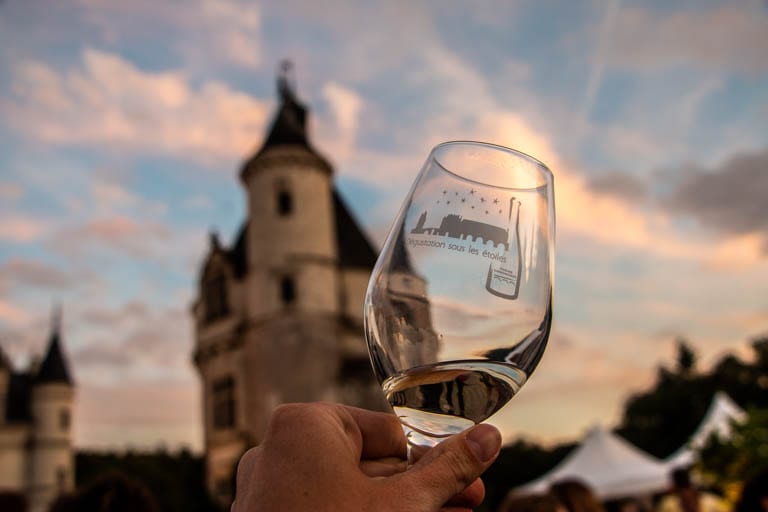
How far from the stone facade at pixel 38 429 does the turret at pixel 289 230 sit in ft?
49.2

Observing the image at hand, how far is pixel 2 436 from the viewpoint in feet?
123

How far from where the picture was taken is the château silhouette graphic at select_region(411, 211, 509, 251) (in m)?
1.18

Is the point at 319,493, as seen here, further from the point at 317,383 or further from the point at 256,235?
the point at 256,235

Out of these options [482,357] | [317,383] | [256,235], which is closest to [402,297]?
[482,357]

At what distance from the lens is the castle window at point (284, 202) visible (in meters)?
29.5

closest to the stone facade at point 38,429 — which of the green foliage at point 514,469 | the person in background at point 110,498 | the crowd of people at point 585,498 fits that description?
the green foliage at point 514,469

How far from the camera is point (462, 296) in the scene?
1.16 m

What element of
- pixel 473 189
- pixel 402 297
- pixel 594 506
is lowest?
pixel 594 506

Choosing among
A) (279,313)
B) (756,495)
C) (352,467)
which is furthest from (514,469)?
(352,467)

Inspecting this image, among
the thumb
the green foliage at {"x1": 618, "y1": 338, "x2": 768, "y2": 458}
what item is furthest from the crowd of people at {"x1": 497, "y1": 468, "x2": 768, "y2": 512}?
the green foliage at {"x1": 618, "y1": 338, "x2": 768, "y2": 458}

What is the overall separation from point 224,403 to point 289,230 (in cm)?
665

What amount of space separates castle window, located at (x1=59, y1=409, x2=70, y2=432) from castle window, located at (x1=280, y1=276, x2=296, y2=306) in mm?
16417

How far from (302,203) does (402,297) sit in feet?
93.6

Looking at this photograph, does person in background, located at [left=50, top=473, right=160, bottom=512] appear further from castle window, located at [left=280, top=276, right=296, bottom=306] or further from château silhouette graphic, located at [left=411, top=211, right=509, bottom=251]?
castle window, located at [left=280, top=276, right=296, bottom=306]
